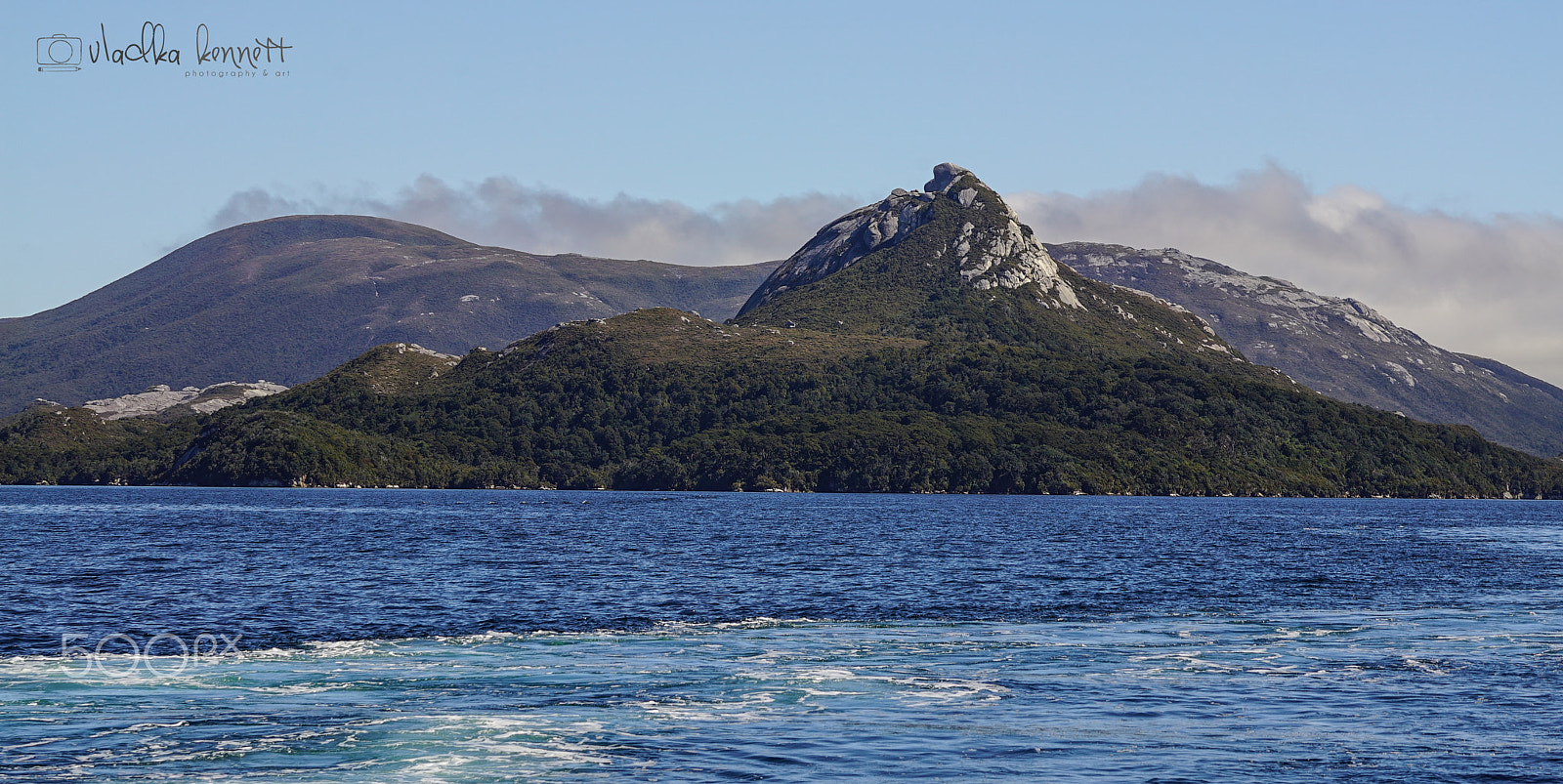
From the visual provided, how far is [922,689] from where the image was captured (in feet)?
148

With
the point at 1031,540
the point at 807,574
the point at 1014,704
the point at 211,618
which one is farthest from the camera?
the point at 1031,540

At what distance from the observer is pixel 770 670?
48.8 meters

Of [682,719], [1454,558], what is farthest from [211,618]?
[1454,558]

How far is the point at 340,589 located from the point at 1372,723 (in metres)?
57.3

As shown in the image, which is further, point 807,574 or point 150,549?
point 150,549

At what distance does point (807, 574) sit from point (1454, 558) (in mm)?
63151

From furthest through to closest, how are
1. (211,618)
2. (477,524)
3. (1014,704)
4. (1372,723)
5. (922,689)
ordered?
(477,524) → (211,618) → (922,689) → (1014,704) → (1372,723)

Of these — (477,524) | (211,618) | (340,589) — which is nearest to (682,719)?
(211,618)

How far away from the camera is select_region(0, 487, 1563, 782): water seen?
3462 centimetres

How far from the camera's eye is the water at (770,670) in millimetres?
34625

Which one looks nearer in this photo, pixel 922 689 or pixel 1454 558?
pixel 922 689

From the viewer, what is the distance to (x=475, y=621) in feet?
209

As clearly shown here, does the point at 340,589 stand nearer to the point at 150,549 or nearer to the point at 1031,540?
the point at 150,549

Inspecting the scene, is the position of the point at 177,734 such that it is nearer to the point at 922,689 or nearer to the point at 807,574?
the point at 922,689
